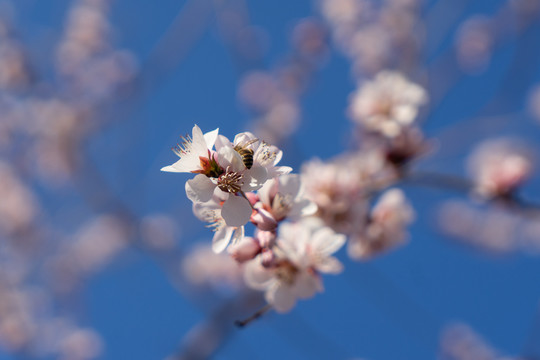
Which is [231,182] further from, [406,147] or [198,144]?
[406,147]

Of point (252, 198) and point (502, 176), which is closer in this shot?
point (252, 198)

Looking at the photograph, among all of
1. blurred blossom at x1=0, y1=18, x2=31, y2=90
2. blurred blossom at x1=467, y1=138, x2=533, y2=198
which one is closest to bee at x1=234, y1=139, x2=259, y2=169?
blurred blossom at x1=467, y1=138, x2=533, y2=198

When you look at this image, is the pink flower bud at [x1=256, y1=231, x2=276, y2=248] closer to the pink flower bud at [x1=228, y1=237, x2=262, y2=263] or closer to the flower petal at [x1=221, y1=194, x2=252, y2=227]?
the pink flower bud at [x1=228, y1=237, x2=262, y2=263]

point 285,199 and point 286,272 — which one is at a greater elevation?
point 285,199

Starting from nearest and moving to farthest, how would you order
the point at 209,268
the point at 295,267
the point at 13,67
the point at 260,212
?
the point at 260,212 → the point at 295,267 → the point at 13,67 → the point at 209,268

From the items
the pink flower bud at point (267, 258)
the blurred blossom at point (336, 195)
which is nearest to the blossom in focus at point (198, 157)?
the pink flower bud at point (267, 258)

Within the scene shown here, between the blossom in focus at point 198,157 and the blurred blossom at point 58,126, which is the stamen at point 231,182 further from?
the blurred blossom at point 58,126

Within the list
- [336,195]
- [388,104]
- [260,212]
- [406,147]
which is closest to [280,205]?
[260,212]
